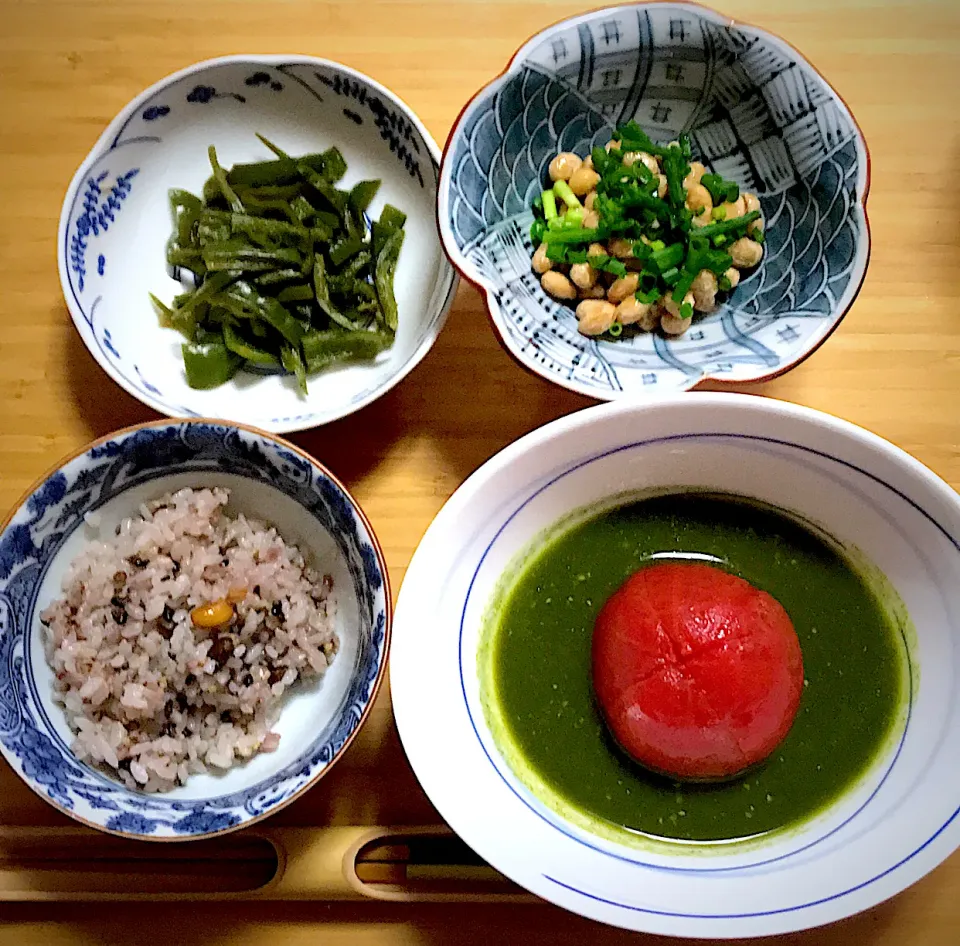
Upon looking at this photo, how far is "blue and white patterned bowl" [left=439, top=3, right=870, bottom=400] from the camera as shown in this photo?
1366 mm

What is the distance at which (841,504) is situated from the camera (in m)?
1.32

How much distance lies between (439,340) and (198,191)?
530 mm

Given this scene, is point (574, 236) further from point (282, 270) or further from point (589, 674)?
point (589, 674)

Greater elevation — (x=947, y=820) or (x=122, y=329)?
(x=122, y=329)

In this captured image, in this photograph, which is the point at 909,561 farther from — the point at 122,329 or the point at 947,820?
the point at 122,329

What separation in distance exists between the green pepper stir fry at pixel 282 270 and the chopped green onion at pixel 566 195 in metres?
0.29

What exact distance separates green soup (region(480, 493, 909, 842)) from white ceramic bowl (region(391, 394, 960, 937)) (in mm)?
30

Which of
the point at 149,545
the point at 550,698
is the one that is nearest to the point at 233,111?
the point at 149,545

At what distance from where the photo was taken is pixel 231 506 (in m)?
1.49

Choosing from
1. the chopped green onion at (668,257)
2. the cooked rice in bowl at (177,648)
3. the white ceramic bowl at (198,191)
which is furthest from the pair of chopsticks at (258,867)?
the chopped green onion at (668,257)

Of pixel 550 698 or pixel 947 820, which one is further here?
pixel 550 698

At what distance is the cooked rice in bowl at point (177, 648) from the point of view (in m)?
1.36

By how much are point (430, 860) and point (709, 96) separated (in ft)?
4.39

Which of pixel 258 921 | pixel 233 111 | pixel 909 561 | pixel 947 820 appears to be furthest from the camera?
pixel 233 111
